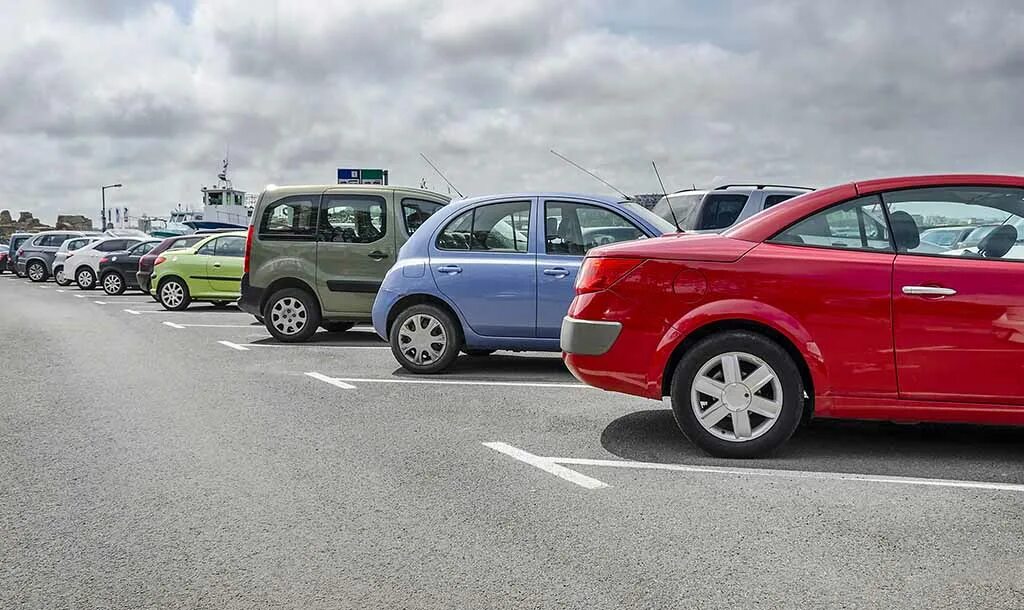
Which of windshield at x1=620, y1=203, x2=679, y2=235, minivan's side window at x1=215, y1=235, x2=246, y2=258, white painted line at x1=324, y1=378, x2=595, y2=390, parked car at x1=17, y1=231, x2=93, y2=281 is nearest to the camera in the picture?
white painted line at x1=324, y1=378, x2=595, y2=390

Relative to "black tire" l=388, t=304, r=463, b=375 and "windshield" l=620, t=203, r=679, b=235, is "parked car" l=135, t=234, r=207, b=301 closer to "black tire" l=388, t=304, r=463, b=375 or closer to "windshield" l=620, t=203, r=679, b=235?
"black tire" l=388, t=304, r=463, b=375

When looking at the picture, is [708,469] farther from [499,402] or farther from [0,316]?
[0,316]

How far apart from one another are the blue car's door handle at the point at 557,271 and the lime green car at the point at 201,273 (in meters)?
10.9

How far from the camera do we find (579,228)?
867 cm

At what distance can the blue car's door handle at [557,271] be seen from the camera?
334 inches

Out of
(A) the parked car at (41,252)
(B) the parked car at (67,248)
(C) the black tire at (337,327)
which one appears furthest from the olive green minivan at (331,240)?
(A) the parked car at (41,252)

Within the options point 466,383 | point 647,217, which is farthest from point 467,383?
point 647,217

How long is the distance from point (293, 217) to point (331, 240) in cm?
55

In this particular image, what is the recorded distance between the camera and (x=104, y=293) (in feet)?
85.1

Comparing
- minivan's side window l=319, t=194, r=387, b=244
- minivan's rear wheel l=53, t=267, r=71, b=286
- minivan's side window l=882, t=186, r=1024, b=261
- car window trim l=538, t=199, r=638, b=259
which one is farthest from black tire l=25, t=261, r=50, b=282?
minivan's side window l=882, t=186, r=1024, b=261

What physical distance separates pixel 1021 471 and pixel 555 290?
13.4 ft

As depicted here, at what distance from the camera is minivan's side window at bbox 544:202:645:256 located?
860 centimetres

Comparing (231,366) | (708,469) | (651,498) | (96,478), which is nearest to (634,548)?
(651,498)

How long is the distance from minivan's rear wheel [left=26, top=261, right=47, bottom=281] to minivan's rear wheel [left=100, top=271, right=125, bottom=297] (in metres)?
11.1
